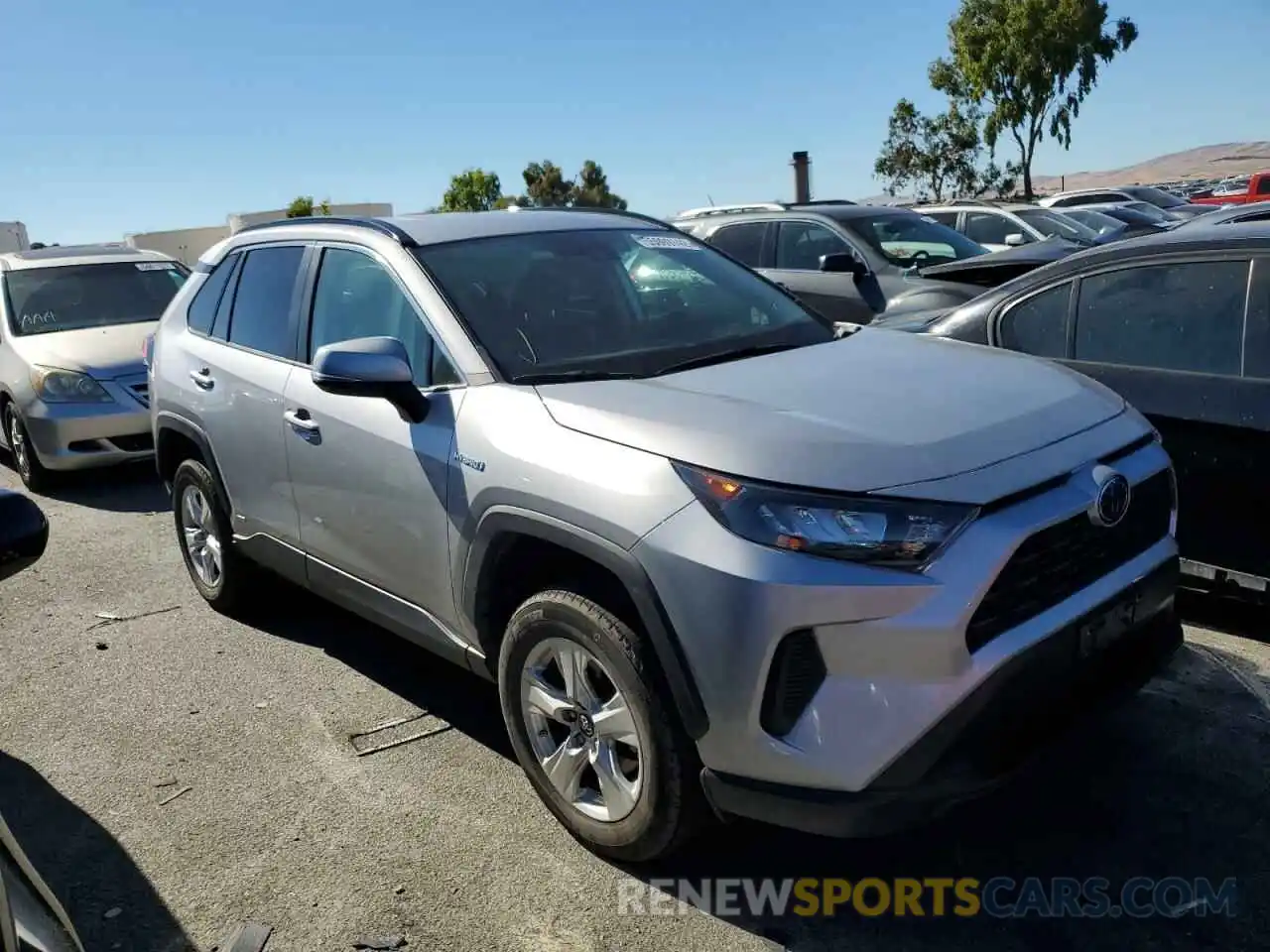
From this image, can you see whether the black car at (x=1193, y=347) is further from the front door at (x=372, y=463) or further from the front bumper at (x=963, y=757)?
the front door at (x=372, y=463)

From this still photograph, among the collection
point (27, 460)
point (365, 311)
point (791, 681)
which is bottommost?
point (27, 460)

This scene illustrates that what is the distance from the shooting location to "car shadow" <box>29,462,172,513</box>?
751cm

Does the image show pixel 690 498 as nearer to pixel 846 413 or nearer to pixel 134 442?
pixel 846 413

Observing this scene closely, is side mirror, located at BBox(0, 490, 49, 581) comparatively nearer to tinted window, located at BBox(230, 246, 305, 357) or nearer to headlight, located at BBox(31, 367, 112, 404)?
tinted window, located at BBox(230, 246, 305, 357)

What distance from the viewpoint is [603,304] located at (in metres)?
3.67

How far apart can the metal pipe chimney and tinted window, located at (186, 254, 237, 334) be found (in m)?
13.2

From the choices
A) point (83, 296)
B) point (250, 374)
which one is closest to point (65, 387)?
point (83, 296)

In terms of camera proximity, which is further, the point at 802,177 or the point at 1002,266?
the point at 802,177

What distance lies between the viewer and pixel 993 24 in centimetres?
3978

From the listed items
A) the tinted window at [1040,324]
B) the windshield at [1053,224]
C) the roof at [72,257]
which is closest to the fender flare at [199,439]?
the tinted window at [1040,324]

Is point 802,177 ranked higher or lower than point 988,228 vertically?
higher

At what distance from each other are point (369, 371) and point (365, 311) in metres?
0.73

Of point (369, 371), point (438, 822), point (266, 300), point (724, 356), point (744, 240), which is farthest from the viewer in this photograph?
point (744, 240)

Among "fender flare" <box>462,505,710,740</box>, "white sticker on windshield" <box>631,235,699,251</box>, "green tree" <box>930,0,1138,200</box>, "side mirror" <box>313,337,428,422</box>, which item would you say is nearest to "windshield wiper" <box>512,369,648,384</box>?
"side mirror" <box>313,337,428,422</box>
